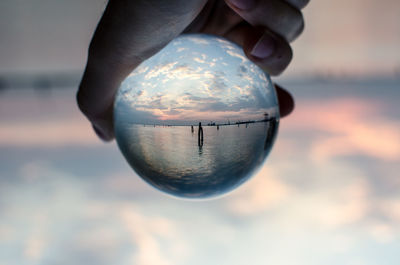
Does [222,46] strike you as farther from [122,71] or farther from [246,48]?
[122,71]

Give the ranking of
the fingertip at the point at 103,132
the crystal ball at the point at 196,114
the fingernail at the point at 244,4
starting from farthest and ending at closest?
1. the fingertip at the point at 103,132
2. the fingernail at the point at 244,4
3. the crystal ball at the point at 196,114

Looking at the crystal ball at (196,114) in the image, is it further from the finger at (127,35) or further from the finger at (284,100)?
A: the finger at (284,100)

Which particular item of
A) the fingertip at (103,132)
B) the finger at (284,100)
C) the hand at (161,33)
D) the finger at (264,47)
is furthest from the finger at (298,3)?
the fingertip at (103,132)

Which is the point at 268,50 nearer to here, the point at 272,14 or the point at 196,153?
the point at 272,14

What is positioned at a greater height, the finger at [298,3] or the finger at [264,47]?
the finger at [298,3]

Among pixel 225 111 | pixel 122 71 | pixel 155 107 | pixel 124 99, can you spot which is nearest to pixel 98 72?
pixel 122 71

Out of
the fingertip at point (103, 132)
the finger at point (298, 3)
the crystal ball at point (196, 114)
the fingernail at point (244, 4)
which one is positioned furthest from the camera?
the fingertip at point (103, 132)

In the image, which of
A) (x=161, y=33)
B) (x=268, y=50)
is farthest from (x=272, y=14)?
(x=161, y=33)
